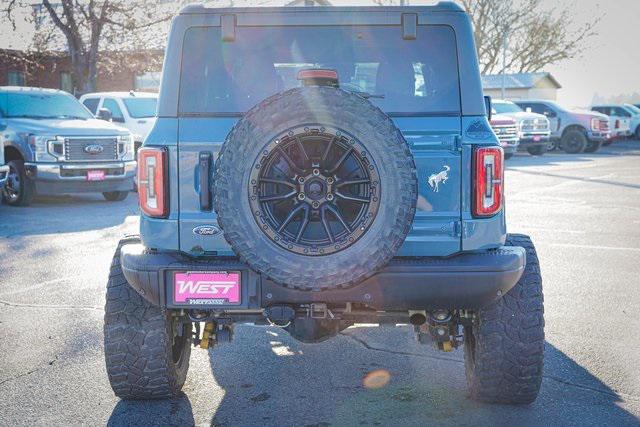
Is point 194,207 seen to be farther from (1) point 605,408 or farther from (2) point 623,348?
(2) point 623,348

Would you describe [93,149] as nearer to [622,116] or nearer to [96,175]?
[96,175]

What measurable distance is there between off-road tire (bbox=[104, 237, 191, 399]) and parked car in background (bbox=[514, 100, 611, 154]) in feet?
90.7

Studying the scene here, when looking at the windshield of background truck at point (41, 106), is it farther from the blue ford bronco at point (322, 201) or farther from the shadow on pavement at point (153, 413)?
the shadow on pavement at point (153, 413)

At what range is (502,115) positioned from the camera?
27.0 m

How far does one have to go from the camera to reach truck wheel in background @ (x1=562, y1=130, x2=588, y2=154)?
1208 inches

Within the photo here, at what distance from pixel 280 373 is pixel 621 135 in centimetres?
3386

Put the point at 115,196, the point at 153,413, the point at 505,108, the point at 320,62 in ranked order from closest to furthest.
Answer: the point at 153,413, the point at 320,62, the point at 115,196, the point at 505,108

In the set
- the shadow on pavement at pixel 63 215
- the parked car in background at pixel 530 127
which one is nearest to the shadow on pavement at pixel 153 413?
the shadow on pavement at pixel 63 215

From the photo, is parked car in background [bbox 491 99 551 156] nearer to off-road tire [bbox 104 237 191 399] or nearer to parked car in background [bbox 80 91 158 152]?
parked car in background [bbox 80 91 158 152]

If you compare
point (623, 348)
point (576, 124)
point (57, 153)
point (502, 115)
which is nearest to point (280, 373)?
point (623, 348)

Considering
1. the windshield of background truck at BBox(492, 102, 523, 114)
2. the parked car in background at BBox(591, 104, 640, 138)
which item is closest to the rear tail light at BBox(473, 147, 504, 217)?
the windshield of background truck at BBox(492, 102, 523, 114)

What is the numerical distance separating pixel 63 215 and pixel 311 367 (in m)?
8.23

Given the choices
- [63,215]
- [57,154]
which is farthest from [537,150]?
[63,215]

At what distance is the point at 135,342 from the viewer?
418 cm
